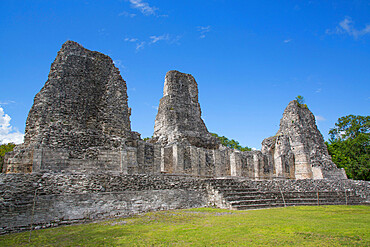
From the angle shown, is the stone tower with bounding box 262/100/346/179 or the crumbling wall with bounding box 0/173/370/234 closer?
the crumbling wall with bounding box 0/173/370/234

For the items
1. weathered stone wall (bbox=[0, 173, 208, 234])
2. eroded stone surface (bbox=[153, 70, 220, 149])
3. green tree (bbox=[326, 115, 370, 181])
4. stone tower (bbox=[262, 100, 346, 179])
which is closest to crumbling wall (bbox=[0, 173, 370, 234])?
weathered stone wall (bbox=[0, 173, 208, 234])

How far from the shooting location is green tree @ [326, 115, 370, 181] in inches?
1104

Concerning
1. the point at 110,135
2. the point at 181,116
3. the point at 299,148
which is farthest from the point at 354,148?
the point at 110,135

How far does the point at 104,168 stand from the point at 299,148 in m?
19.0

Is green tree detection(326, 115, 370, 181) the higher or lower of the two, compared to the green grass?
higher

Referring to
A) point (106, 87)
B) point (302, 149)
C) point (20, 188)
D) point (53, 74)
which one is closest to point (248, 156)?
point (302, 149)

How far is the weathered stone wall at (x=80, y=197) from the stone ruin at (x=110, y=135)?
8.09 feet

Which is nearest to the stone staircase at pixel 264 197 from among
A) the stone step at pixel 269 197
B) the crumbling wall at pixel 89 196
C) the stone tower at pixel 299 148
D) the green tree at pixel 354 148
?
A: the stone step at pixel 269 197

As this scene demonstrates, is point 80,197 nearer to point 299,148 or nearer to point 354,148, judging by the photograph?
point 299,148

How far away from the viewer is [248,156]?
2264 cm

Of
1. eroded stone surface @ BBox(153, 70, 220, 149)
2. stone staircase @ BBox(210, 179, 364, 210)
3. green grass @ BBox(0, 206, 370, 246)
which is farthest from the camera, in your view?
eroded stone surface @ BBox(153, 70, 220, 149)

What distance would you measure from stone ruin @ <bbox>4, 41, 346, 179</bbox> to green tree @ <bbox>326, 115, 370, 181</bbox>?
15.7 feet

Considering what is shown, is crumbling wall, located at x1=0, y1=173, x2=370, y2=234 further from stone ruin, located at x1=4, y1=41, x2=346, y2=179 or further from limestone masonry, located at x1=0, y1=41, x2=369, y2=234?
stone ruin, located at x1=4, y1=41, x2=346, y2=179

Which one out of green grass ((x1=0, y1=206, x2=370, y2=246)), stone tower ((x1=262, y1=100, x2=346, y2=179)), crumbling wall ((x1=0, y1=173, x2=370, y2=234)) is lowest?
green grass ((x1=0, y1=206, x2=370, y2=246))
